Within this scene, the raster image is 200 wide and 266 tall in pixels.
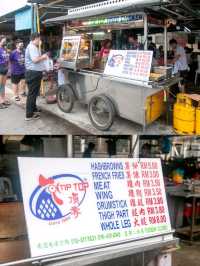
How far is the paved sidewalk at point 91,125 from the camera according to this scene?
18.1ft

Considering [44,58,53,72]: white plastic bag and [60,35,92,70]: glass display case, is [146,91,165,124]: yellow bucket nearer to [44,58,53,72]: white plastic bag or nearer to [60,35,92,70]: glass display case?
[60,35,92,70]: glass display case

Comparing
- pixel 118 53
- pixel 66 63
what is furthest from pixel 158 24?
pixel 66 63

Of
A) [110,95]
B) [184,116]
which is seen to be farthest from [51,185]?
[184,116]

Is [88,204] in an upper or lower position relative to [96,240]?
upper

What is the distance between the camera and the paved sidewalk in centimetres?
551

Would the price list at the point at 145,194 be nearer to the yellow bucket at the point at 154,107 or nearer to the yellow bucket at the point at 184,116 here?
the yellow bucket at the point at 154,107

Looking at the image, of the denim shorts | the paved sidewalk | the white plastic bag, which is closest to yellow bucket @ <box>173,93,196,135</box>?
the paved sidewalk

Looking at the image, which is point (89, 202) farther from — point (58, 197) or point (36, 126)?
point (36, 126)

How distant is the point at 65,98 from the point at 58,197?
10.3ft

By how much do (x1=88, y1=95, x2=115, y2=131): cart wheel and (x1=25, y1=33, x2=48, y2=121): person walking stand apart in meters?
0.94

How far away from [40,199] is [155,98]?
2.61m

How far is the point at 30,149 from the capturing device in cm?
687

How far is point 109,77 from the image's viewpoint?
17.9 ft

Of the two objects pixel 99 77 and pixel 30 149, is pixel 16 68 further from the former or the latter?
pixel 99 77
